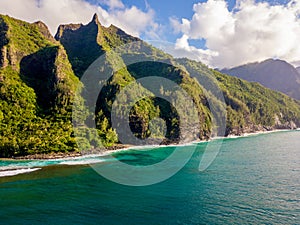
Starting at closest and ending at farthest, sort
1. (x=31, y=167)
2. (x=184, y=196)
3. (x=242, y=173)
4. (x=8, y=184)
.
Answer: (x=184, y=196)
(x=8, y=184)
(x=242, y=173)
(x=31, y=167)

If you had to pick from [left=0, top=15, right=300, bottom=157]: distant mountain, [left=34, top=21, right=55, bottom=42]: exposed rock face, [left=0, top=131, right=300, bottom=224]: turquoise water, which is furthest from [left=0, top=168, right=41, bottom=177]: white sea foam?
[left=34, top=21, right=55, bottom=42]: exposed rock face

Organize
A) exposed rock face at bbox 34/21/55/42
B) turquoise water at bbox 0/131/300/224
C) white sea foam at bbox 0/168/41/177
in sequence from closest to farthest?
turquoise water at bbox 0/131/300/224 < white sea foam at bbox 0/168/41/177 < exposed rock face at bbox 34/21/55/42

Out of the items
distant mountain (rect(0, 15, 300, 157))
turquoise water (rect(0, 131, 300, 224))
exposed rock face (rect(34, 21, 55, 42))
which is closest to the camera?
turquoise water (rect(0, 131, 300, 224))

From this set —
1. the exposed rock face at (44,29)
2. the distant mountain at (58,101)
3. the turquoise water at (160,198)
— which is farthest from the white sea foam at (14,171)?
the exposed rock face at (44,29)

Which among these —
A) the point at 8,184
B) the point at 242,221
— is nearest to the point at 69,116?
the point at 8,184

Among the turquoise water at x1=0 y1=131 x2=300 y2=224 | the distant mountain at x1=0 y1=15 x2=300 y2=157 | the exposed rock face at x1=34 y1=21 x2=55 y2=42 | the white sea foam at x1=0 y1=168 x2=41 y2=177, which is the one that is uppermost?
the exposed rock face at x1=34 y1=21 x2=55 y2=42

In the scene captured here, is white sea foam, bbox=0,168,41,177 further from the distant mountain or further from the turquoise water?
the distant mountain

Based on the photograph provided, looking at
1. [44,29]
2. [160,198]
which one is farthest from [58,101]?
[160,198]

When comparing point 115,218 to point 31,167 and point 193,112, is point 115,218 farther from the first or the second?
point 193,112
